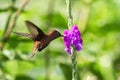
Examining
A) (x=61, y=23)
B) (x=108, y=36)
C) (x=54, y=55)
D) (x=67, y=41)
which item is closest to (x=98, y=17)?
(x=108, y=36)

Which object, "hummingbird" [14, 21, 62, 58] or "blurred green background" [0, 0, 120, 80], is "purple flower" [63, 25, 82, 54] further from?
"blurred green background" [0, 0, 120, 80]

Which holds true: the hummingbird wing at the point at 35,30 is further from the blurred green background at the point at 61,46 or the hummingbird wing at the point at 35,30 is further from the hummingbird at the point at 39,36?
the blurred green background at the point at 61,46

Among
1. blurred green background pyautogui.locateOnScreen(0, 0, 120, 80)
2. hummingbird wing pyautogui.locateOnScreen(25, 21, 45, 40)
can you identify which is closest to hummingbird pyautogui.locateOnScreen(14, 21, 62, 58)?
hummingbird wing pyautogui.locateOnScreen(25, 21, 45, 40)

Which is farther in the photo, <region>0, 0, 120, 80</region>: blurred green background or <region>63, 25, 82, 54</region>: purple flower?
<region>0, 0, 120, 80</region>: blurred green background

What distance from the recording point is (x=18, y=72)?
94.0 inches

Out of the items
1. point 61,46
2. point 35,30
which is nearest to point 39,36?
point 35,30

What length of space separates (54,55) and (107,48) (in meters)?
0.46

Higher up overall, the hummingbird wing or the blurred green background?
the blurred green background

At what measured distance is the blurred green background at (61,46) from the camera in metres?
2.24

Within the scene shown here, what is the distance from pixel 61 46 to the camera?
273 cm

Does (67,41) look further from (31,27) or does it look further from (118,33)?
(118,33)

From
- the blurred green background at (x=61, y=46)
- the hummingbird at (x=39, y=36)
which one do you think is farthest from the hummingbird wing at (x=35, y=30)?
the blurred green background at (x=61, y=46)

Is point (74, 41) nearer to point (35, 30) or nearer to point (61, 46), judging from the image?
point (35, 30)

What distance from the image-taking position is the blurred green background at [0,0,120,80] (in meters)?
2.24
